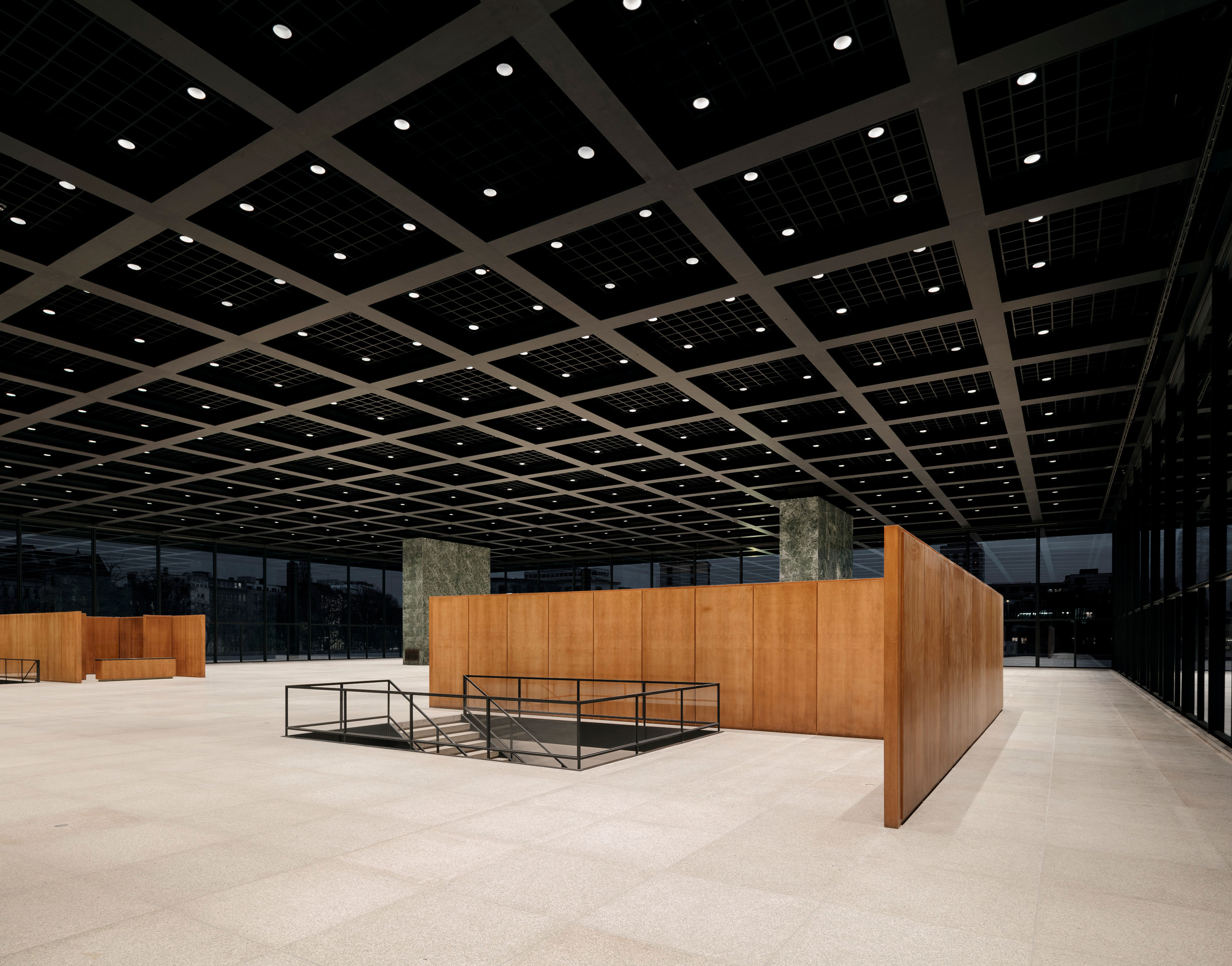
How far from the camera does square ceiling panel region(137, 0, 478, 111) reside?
7543 millimetres

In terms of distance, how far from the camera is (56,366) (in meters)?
17.2

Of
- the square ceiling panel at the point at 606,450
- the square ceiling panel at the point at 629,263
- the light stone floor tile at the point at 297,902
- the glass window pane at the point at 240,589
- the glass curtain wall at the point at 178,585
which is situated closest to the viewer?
the light stone floor tile at the point at 297,902

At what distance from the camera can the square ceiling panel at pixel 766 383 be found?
17000mm

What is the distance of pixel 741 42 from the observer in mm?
8023

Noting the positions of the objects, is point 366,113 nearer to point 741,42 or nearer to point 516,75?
point 516,75

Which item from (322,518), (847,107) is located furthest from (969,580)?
(322,518)

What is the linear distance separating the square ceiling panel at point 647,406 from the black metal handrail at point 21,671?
23.6m

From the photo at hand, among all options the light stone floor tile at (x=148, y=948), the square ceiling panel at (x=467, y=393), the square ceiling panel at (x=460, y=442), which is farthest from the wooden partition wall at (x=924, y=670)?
the square ceiling panel at (x=460, y=442)

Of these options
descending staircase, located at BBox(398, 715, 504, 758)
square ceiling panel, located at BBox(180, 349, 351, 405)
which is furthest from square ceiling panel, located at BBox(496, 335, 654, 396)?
descending staircase, located at BBox(398, 715, 504, 758)

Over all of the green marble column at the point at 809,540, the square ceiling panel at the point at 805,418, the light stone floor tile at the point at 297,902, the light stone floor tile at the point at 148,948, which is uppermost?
the square ceiling panel at the point at 805,418

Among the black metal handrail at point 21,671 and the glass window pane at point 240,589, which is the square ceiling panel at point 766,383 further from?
the glass window pane at point 240,589

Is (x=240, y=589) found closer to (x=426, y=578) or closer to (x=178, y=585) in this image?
(x=178, y=585)

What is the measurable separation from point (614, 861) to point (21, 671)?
1311 inches

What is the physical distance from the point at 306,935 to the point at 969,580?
10882 millimetres
